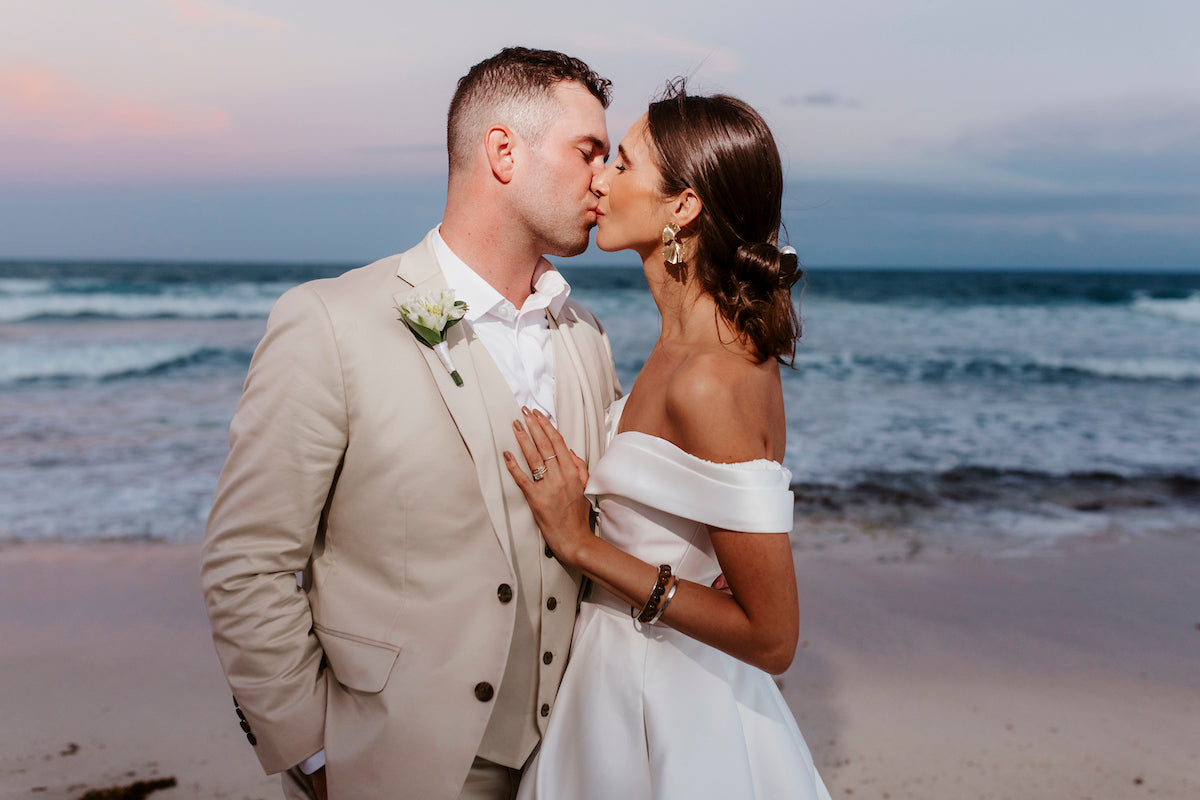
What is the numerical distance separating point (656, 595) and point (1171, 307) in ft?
122

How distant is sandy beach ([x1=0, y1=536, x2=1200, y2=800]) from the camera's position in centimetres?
397

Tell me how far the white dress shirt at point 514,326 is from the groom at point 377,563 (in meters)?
0.12

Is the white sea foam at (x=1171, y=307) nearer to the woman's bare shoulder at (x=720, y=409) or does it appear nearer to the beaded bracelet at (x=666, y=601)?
the woman's bare shoulder at (x=720, y=409)

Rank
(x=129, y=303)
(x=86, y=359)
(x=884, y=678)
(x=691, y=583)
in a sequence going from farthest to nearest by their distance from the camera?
1. (x=129, y=303)
2. (x=86, y=359)
3. (x=884, y=678)
4. (x=691, y=583)

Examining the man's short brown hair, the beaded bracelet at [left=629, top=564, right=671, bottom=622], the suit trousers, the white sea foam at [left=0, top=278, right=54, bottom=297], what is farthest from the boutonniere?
the white sea foam at [left=0, top=278, right=54, bottom=297]

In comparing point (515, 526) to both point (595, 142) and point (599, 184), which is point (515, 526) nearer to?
point (599, 184)

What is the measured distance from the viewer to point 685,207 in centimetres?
241

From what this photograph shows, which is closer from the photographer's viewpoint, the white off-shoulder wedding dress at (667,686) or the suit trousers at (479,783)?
the white off-shoulder wedding dress at (667,686)

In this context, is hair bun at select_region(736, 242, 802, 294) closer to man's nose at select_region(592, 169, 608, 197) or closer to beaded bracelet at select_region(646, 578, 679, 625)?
man's nose at select_region(592, 169, 608, 197)

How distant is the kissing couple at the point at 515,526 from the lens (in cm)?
209

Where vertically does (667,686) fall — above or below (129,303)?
above

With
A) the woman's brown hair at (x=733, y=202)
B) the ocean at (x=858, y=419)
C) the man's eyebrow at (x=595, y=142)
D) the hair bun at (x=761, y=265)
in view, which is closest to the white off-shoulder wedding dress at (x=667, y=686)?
the woman's brown hair at (x=733, y=202)

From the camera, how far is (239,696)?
82.3 inches

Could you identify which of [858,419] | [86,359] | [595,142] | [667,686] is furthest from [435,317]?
[86,359]
